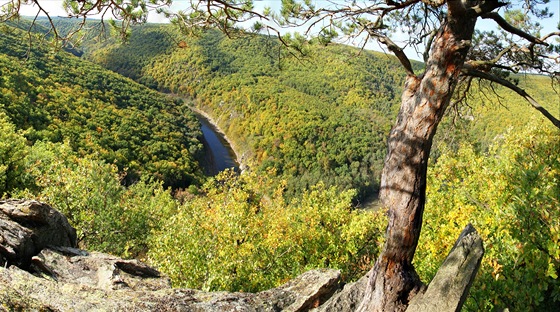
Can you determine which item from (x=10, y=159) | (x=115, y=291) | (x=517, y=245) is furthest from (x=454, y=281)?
(x=10, y=159)

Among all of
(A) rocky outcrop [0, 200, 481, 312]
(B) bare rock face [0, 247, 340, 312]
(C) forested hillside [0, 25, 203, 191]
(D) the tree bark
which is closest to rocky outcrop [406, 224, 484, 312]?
(A) rocky outcrop [0, 200, 481, 312]

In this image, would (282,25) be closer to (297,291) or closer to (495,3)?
(495,3)

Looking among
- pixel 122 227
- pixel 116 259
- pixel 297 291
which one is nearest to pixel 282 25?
pixel 297 291

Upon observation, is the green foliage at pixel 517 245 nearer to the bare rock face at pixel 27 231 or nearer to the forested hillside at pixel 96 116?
the bare rock face at pixel 27 231

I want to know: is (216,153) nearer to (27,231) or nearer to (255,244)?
(255,244)

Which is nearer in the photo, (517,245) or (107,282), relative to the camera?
(517,245)

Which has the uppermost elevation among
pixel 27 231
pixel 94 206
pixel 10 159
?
pixel 27 231

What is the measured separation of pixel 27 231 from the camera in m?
7.75

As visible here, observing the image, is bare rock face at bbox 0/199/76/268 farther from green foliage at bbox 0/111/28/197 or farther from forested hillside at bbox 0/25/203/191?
forested hillside at bbox 0/25/203/191

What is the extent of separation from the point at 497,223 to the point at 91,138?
47.3m

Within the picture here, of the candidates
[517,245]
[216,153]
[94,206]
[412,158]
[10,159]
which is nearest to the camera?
[412,158]

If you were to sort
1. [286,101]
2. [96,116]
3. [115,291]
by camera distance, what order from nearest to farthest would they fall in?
[115,291], [96,116], [286,101]

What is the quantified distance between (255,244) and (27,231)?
6.82m

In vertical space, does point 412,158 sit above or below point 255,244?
above
